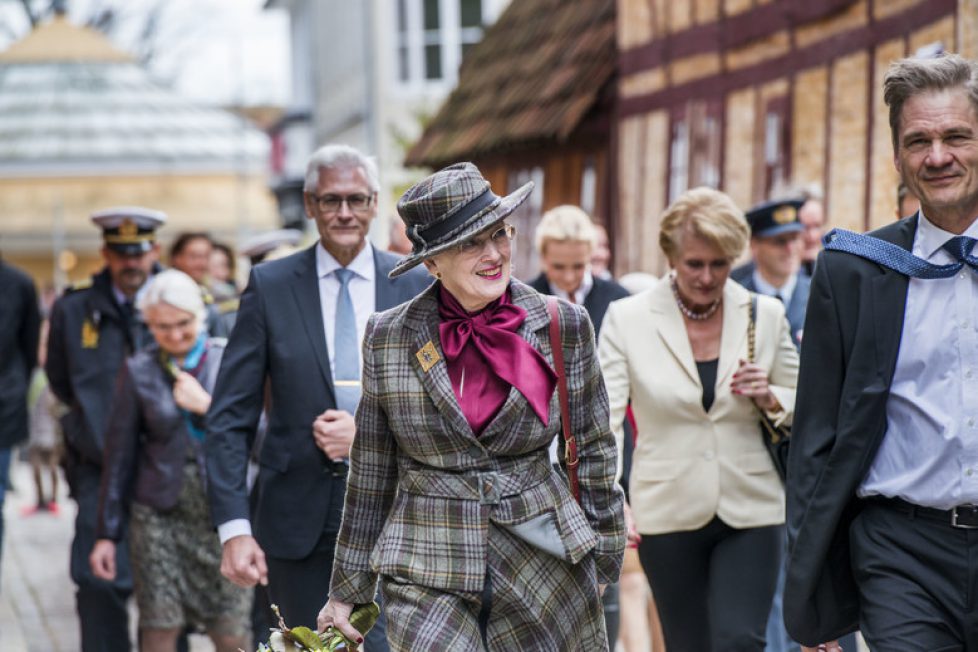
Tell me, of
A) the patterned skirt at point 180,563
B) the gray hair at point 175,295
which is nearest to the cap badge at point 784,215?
the gray hair at point 175,295

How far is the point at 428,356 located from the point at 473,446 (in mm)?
264

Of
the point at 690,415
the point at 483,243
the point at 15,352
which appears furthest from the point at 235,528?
the point at 15,352

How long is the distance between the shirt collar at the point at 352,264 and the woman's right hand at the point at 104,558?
1.88 metres

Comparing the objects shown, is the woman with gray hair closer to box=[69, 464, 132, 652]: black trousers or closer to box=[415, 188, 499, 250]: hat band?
box=[69, 464, 132, 652]: black trousers

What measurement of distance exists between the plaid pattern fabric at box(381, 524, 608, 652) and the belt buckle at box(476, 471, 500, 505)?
75 mm

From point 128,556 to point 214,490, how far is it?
6.36 ft

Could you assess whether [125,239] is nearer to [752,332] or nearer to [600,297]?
[600,297]

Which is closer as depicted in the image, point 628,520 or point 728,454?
point 628,520

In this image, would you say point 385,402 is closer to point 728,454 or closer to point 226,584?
point 728,454

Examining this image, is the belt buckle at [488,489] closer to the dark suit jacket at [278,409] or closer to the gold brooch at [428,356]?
the gold brooch at [428,356]

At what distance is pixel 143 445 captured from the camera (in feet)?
25.2

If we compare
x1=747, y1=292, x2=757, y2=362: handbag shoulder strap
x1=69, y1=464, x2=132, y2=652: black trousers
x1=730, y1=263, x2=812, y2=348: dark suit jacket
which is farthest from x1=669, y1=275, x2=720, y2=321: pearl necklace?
x1=69, y1=464, x2=132, y2=652: black trousers

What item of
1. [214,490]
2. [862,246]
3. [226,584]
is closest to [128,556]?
[226,584]

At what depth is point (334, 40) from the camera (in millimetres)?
42312
